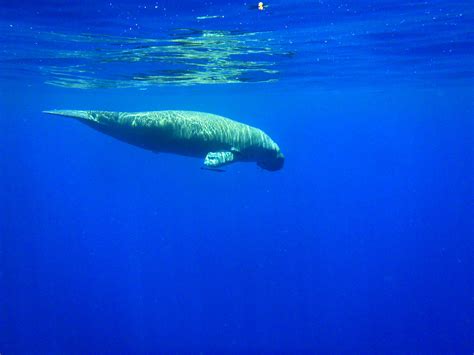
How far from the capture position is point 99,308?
29.1m

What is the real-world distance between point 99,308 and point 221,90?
18.8 m

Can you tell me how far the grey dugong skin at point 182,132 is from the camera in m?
11.0

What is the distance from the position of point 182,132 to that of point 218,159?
121cm

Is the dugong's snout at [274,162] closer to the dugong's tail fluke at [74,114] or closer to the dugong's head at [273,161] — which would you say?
the dugong's head at [273,161]

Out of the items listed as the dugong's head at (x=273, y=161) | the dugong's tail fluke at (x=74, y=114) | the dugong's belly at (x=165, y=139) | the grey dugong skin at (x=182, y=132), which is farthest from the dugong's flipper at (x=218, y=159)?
the dugong's tail fluke at (x=74, y=114)

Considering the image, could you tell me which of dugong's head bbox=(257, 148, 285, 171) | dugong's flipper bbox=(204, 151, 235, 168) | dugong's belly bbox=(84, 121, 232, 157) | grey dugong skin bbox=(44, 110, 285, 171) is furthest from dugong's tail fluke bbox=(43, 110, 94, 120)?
dugong's head bbox=(257, 148, 285, 171)

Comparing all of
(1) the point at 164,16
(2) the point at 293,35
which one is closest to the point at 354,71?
(2) the point at 293,35

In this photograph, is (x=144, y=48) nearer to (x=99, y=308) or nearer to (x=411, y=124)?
(x=99, y=308)

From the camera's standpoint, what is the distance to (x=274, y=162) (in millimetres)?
12734

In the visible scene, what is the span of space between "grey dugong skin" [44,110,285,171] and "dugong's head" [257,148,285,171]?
1.85ft

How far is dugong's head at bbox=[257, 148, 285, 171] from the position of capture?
1253 cm

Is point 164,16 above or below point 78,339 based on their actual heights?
above

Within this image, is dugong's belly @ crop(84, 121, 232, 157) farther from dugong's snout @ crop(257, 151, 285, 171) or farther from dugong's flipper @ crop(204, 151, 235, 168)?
dugong's snout @ crop(257, 151, 285, 171)

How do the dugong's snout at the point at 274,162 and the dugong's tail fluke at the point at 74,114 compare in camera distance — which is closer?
the dugong's tail fluke at the point at 74,114
